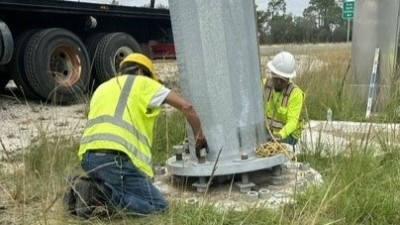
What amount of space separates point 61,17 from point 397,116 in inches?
220

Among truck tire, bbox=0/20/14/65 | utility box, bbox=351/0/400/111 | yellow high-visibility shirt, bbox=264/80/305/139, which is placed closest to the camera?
yellow high-visibility shirt, bbox=264/80/305/139

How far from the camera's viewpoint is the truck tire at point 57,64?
8648mm

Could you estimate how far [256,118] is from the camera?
406 cm

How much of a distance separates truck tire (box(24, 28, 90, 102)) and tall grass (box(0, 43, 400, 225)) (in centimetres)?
433

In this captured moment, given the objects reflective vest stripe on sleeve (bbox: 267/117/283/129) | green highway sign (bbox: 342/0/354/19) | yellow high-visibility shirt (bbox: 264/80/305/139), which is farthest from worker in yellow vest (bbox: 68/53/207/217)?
green highway sign (bbox: 342/0/354/19)

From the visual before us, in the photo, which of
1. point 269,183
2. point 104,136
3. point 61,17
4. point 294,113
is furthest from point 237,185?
point 61,17

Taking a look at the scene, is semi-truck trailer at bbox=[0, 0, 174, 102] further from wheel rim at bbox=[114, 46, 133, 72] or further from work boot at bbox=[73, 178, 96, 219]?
A: work boot at bbox=[73, 178, 96, 219]

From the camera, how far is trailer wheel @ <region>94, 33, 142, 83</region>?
32.5 feet

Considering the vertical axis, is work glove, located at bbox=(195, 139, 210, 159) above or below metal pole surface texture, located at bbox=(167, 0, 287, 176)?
below

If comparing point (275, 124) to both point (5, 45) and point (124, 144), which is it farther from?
Result: point (5, 45)

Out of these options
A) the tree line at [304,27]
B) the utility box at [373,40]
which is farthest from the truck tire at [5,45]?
the utility box at [373,40]

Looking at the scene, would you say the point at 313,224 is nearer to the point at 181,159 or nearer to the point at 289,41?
the point at 181,159

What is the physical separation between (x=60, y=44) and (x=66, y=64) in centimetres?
46

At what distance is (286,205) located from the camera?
135 inches
